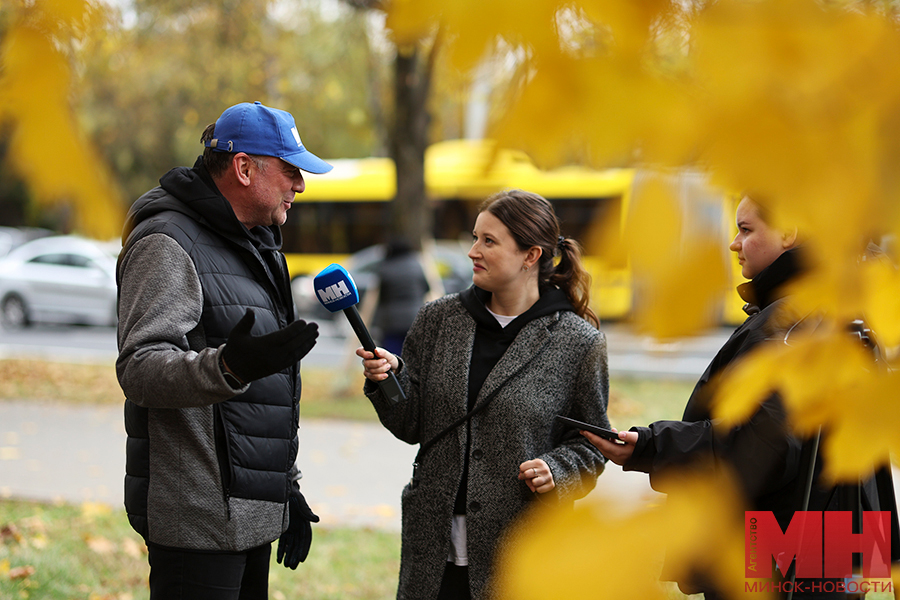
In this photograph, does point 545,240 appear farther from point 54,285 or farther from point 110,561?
point 54,285

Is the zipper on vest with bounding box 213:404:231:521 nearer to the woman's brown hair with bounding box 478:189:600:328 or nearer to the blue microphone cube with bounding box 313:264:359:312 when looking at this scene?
the blue microphone cube with bounding box 313:264:359:312

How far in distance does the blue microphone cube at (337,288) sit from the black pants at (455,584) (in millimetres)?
899

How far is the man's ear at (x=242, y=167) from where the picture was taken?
7.36ft

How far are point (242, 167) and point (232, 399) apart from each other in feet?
2.20

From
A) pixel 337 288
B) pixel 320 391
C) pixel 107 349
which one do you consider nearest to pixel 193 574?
pixel 337 288

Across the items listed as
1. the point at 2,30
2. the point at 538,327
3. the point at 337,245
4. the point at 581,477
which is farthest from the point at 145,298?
the point at 337,245

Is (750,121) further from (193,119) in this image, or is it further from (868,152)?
(193,119)

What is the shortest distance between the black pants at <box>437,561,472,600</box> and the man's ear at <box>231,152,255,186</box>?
135cm

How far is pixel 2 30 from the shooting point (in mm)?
1133

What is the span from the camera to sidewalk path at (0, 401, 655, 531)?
5.69m

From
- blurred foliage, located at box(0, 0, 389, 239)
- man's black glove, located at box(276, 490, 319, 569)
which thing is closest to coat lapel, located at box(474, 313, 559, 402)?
man's black glove, located at box(276, 490, 319, 569)

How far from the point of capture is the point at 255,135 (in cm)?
223

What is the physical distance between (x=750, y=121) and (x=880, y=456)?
0.47 metres

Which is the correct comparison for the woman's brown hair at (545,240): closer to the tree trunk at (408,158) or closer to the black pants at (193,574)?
the black pants at (193,574)
